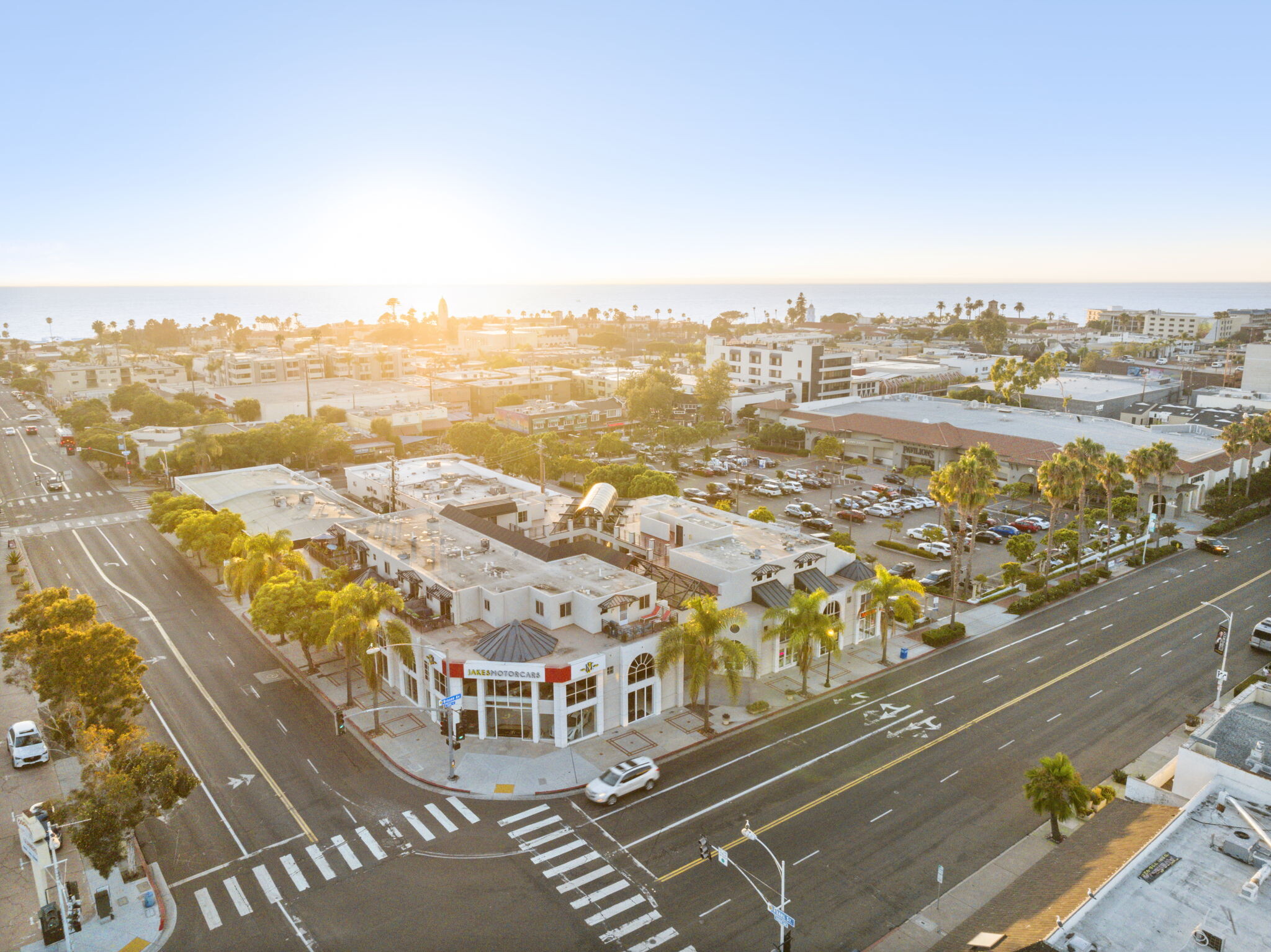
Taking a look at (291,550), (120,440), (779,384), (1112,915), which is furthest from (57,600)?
(779,384)

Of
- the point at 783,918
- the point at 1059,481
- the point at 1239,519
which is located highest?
the point at 1059,481

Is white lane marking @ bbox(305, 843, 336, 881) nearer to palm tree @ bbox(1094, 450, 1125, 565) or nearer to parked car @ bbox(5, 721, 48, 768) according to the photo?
parked car @ bbox(5, 721, 48, 768)

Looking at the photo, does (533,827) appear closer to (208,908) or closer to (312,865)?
(312,865)

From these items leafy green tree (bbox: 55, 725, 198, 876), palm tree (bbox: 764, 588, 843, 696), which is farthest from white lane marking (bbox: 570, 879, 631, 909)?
palm tree (bbox: 764, 588, 843, 696)

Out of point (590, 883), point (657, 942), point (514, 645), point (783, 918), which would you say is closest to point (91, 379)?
point (514, 645)

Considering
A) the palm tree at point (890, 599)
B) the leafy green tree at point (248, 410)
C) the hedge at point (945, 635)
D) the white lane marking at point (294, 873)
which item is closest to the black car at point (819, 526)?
the hedge at point (945, 635)

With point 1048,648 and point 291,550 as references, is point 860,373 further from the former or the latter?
point 291,550
